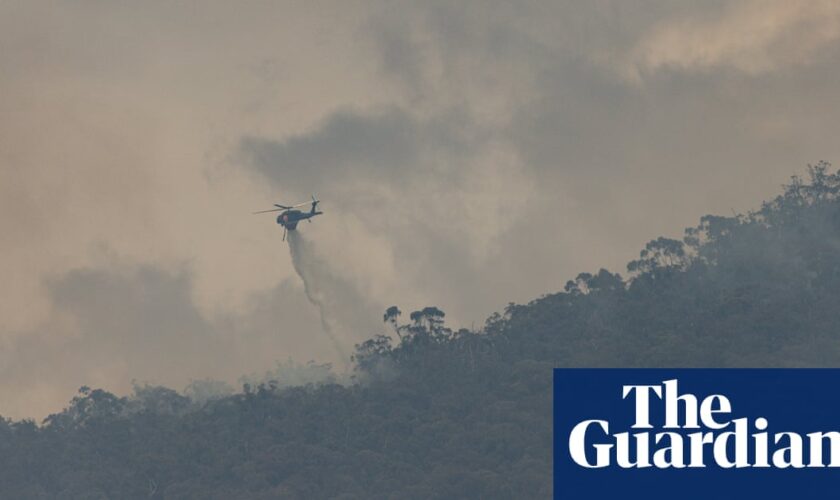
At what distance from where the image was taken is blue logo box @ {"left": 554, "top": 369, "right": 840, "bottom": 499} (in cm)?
4984

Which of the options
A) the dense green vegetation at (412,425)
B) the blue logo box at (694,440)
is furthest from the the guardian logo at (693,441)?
the dense green vegetation at (412,425)

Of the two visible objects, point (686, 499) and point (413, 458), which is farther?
point (413, 458)

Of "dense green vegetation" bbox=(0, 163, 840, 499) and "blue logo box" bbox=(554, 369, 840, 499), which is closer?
"blue logo box" bbox=(554, 369, 840, 499)

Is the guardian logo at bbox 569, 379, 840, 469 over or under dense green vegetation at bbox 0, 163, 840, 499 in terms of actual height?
under

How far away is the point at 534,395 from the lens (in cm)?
18488

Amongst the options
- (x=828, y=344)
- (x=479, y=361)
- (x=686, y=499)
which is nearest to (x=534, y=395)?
(x=479, y=361)

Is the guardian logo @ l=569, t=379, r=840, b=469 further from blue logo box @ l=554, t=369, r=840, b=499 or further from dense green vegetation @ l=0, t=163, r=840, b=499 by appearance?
dense green vegetation @ l=0, t=163, r=840, b=499

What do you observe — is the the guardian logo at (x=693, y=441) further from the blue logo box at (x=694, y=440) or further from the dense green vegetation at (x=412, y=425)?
the dense green vegetation at (x=412, y=425)

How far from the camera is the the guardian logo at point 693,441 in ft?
164

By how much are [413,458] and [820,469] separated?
126 meters

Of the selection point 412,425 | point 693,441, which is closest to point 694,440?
point 693,441

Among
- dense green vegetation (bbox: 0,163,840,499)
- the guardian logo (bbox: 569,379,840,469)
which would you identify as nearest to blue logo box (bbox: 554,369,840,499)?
the guardian logo (bbox: 569,379,840,469)

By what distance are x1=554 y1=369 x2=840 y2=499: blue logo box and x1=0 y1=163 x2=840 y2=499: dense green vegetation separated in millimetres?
106913

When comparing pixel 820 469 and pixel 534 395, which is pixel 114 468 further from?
pixel 820 469
